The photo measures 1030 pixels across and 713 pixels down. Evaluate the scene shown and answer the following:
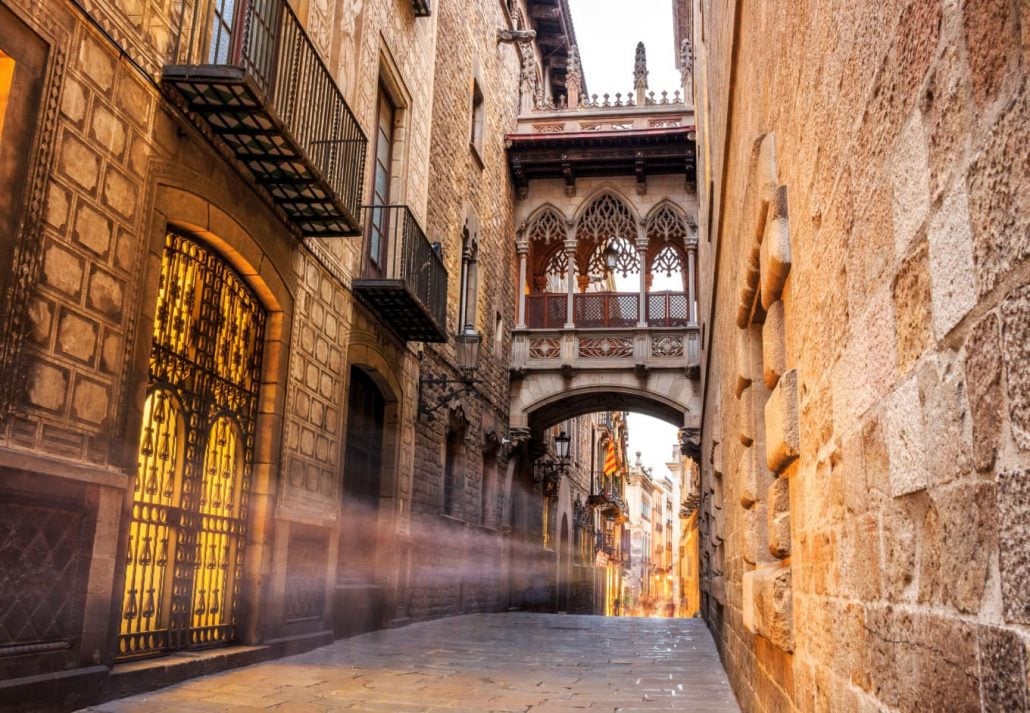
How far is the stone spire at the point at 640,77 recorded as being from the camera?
21.6 m

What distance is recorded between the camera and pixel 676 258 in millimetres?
20203

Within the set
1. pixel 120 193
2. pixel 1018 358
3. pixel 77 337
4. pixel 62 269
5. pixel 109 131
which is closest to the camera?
pixel 1018 358

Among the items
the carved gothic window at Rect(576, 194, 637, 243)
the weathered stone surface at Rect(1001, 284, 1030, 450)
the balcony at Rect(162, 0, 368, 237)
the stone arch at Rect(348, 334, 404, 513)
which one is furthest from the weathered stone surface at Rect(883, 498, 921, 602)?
the carved gothic window at Rect(576, 194, 637, 243)

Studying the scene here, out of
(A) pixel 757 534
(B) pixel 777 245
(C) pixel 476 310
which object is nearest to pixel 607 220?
(C) pixel 476 310

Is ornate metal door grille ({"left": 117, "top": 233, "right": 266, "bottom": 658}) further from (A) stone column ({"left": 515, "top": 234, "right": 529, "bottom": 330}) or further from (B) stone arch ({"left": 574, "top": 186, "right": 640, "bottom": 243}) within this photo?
(B) stone arch ({"left": 574, "top": 186, "right": 640, "bottom": 243})

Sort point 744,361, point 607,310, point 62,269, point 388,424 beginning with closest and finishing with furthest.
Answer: point 744,361 < point 62,269 < point 388,424 < point 607,310

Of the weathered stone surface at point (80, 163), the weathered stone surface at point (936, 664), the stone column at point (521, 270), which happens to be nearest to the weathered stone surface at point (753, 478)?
the weathered stone surface at point (936, 664)

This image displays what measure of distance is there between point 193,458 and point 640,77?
17.5 meters

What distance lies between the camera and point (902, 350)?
1.48 metres

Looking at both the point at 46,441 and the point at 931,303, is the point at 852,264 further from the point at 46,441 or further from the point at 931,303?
the point at 46,441

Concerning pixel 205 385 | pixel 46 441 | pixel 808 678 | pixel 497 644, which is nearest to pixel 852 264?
pixel 808 678

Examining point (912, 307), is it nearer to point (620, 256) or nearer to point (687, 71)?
point (620, 256)

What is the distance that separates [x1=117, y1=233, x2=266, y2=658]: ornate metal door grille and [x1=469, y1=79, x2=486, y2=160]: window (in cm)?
986

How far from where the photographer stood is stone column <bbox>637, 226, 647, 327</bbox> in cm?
1920
